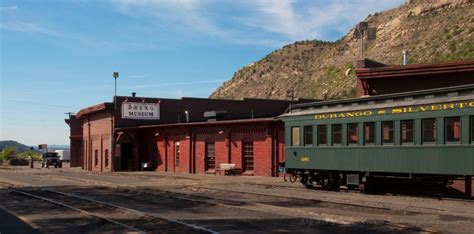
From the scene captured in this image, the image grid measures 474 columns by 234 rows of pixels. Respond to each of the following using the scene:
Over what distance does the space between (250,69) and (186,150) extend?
64.6 m

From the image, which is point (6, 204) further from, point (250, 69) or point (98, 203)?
point (250, 69)

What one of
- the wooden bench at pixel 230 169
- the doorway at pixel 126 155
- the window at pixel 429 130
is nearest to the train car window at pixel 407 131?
the window at pixel 429 130

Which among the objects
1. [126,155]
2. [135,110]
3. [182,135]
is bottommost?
[126,155]

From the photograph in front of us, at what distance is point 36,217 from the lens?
15.0 m

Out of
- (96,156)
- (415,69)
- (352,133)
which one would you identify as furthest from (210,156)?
(352,133)

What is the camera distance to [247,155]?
36.8 m

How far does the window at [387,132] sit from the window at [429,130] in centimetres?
141

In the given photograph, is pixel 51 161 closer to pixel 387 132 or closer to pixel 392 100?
pixel 387 132

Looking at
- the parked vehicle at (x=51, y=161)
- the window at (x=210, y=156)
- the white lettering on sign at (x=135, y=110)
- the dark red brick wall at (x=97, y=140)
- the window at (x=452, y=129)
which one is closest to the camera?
the window at (x=452, y=129)

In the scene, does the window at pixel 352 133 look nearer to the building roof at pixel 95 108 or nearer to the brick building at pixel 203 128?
the brick building at pixel 203 128

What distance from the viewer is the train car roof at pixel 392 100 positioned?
58.9 feet

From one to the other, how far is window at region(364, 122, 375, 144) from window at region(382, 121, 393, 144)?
49cm

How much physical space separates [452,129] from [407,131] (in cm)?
180

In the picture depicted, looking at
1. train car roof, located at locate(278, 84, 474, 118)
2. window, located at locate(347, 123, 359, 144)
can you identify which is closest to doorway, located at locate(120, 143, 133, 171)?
train car roof, located at locate(278, 84, 474, 118)
